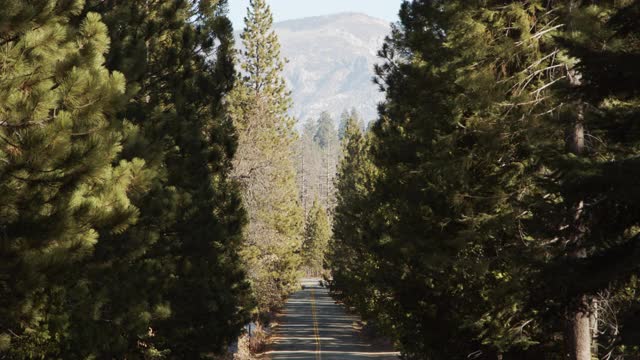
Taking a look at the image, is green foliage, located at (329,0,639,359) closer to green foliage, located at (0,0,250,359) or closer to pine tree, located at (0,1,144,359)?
green foliage, located at (0,0,250,359)

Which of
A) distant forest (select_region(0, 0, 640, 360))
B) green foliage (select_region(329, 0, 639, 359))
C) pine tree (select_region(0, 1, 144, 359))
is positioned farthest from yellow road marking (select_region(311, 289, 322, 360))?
pine tree (select_region(0, 1, 144, 359))

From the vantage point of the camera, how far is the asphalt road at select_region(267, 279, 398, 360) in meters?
36.2

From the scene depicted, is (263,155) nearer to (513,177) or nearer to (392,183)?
(392,183)

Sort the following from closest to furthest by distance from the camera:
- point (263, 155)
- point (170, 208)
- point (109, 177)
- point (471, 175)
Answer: point (109, 177)
point (471, 175)
point (170, 208)
point (263, 155)

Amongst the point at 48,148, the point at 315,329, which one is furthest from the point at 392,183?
the point at 315,329

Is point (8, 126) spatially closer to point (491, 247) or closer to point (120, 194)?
point (120, 194)

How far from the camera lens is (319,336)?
4453 centimetres

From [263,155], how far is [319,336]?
12.6 metres

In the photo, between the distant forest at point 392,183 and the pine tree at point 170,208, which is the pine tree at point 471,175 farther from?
the pine tree at point 170,208

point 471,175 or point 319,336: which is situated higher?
point 471,175

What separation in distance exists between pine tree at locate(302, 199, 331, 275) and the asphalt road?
22.6 metres

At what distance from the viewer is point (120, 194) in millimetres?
9508

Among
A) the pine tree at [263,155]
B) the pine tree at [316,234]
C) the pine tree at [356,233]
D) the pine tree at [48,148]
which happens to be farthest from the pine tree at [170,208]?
the pine tree at [316,234]

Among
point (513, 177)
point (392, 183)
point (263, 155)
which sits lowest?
point (513, 177)
